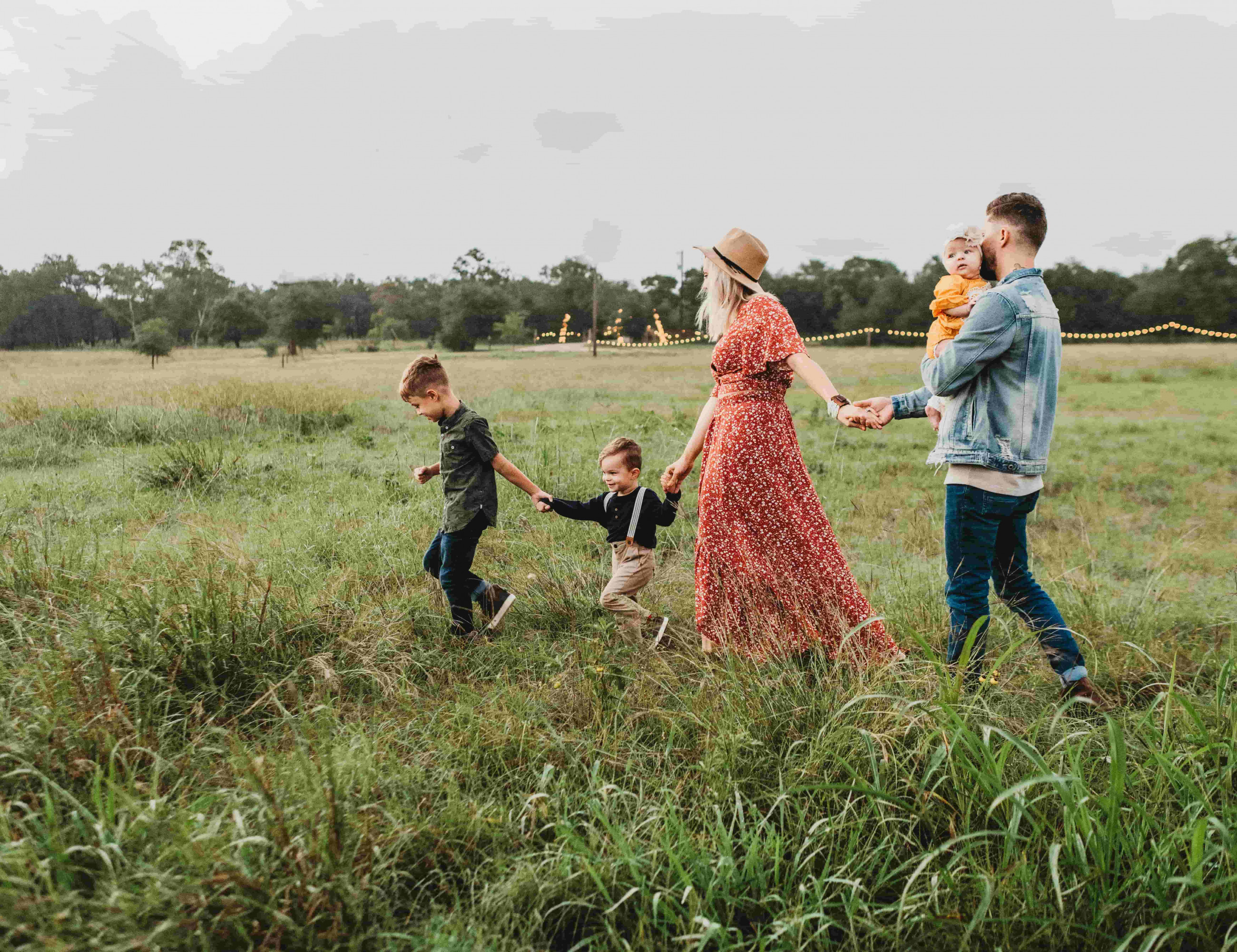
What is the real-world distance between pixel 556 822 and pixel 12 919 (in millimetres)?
1282

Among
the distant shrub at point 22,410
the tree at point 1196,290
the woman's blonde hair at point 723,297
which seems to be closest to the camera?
the woman's blonde hair at point 723,297

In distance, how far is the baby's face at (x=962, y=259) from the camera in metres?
3.02

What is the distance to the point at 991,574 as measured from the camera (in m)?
3.13

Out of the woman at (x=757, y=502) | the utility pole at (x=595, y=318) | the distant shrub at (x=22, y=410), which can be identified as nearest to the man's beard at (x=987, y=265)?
the woman at (x=757, y=502)

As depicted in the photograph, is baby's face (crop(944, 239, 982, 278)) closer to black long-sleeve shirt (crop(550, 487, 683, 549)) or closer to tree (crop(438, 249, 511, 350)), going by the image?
black long-sleeve shirt (crop(550, 487, 683, 549))

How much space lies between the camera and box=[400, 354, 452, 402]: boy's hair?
3.58m

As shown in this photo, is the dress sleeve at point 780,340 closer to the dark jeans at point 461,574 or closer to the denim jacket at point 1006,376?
the denim jacket at point 1006,376

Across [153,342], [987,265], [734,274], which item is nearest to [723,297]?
[734,274]

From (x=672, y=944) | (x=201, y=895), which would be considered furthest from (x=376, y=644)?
(x=672, y=944)

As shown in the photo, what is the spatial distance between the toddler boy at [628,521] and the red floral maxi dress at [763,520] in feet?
1.04

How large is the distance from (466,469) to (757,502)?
60.6 inches

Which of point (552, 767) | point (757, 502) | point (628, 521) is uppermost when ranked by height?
point (757, 502)

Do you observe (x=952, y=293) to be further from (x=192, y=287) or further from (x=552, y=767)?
(x=192, y=287)

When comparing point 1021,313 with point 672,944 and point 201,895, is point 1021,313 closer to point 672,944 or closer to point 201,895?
point 672,944
